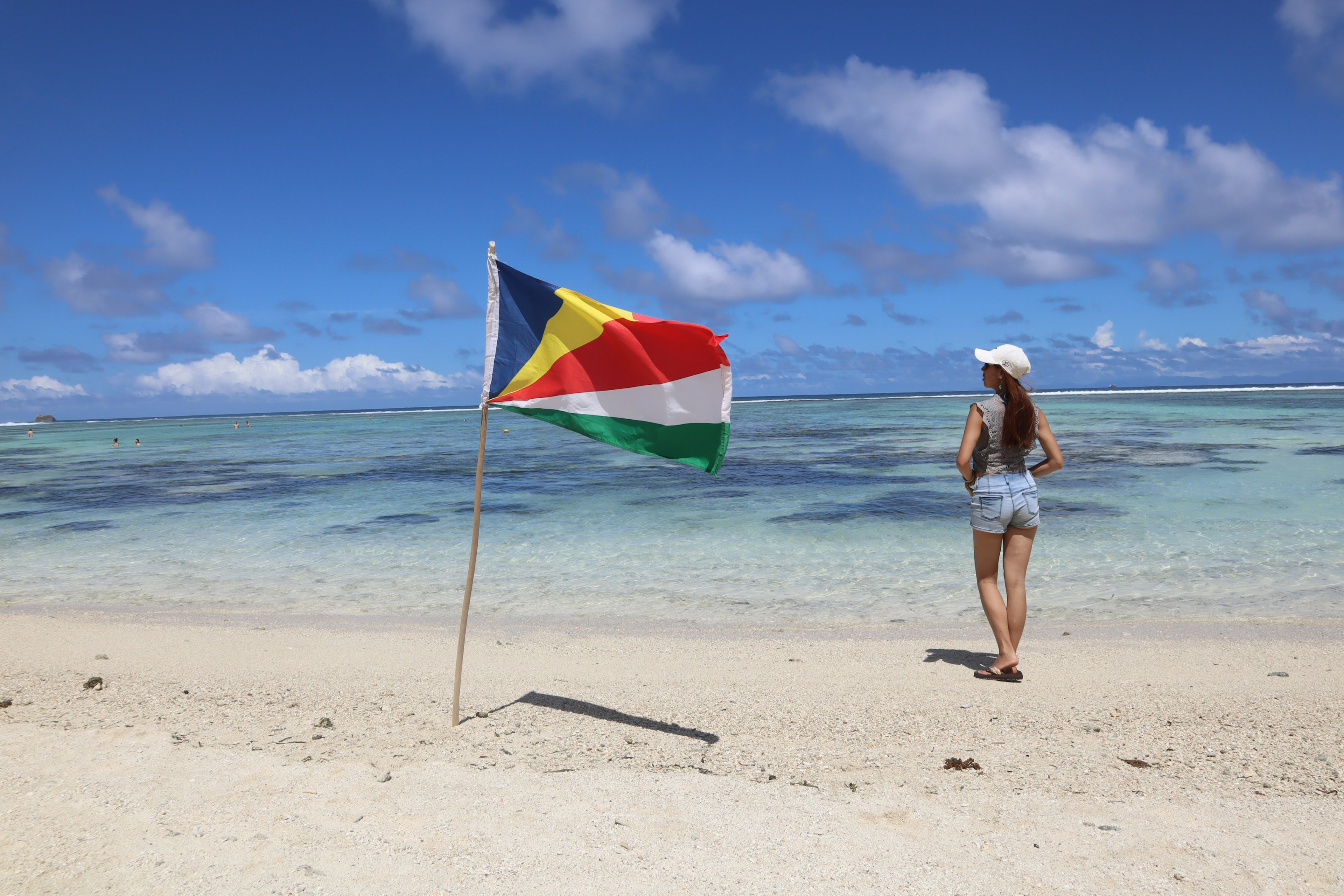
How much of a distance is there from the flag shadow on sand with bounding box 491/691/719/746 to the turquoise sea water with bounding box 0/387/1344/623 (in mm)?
2770

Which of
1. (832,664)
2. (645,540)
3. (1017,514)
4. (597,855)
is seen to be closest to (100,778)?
(597,855)

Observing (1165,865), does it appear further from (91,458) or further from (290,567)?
(91,458)

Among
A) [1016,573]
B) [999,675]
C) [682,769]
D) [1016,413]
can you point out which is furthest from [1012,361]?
[682,769]

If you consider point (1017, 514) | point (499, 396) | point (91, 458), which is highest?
point (499, 396)

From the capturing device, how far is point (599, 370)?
15.5ft

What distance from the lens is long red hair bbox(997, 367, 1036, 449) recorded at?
16.6ft

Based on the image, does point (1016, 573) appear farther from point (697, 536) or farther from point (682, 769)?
point (697, 536)

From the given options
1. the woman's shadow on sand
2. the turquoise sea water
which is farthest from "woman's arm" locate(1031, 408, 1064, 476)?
the turquoise sea water

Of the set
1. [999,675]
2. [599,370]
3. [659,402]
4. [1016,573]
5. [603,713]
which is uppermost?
[599,370]

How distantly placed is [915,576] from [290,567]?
8314 millimetres

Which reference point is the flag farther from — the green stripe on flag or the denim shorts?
the denim shorts

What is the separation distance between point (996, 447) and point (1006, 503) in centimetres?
38

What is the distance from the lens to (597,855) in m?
3.20

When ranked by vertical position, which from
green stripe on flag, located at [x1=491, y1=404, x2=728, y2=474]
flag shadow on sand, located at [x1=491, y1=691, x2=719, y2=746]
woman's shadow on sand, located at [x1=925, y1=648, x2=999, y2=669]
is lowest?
flag shadow on sand, located at [x1=491, y1=691, x2=719, y2=746]
